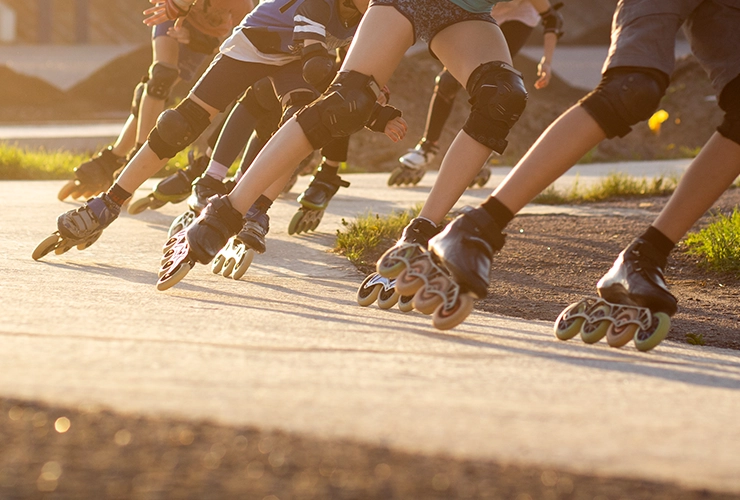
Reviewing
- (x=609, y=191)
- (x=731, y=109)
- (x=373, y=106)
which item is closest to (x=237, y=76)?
(x=373, y=106)

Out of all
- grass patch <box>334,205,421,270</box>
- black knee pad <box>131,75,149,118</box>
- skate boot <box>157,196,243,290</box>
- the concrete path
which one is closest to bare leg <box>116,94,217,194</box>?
the concrete path

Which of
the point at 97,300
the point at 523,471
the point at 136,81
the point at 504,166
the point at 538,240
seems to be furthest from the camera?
the point at 136,81

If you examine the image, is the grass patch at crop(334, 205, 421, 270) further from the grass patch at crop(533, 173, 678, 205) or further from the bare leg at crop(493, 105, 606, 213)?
the grass patch at crop(533, 173, 678, 205)

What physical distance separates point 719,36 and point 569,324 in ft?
2.82

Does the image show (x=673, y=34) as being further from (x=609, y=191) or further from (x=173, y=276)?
(x=609, y=191)

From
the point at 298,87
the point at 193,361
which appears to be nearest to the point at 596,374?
the point at 193,361

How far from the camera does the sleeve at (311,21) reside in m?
3.56

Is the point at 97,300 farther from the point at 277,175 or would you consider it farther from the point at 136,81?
the point at 136,81

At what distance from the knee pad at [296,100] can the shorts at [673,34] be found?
157 centimetres

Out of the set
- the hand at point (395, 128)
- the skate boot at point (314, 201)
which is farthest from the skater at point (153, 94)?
the hand at point (395, 128)

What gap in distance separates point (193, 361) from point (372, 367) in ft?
1.20

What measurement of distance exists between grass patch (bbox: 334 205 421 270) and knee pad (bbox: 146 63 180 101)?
148 cm

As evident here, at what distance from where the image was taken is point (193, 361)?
79.7 inches

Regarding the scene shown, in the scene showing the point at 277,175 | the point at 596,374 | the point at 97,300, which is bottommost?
the point at 97,300
